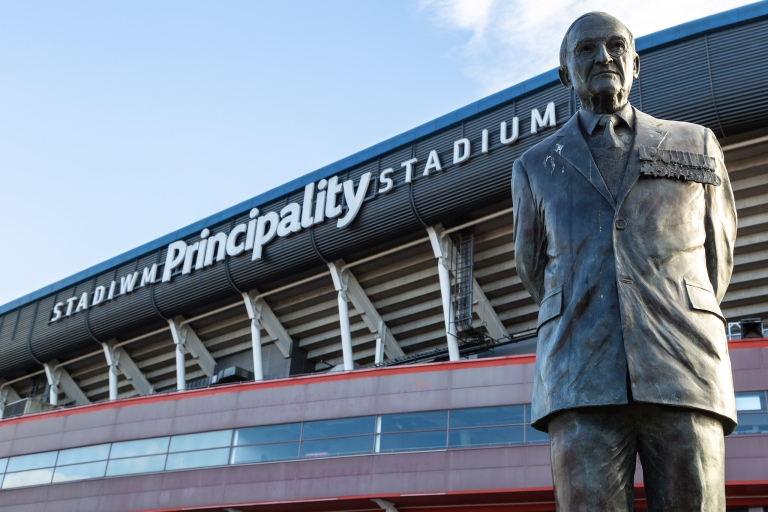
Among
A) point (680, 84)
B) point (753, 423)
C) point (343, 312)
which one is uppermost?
point (680, 84)

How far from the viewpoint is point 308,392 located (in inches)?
1228

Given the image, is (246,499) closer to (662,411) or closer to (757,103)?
(757,103)

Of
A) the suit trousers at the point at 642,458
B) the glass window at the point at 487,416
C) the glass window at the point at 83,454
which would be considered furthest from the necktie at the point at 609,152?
the glass window at the point at 83,454

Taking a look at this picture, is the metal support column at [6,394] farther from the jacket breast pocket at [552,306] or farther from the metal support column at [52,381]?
the jacket breast pocket at [552,306]

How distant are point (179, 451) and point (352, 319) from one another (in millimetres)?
11695

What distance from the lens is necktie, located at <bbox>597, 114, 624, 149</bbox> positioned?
168 inches

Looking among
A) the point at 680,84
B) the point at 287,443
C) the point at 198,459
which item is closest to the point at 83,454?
the point at 198,459

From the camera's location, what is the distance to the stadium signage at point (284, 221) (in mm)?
34625

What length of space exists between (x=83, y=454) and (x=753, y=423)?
74.3ft

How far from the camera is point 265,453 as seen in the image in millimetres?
30719

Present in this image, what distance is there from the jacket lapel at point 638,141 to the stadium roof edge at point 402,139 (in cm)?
2886

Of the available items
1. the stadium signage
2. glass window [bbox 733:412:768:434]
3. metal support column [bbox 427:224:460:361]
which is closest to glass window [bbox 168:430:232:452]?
metal support column [bbox 427:224:460:361]

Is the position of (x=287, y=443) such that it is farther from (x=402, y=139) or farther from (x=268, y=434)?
(x=402, y=139)

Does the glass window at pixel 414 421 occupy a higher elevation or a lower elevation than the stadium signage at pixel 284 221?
lower
